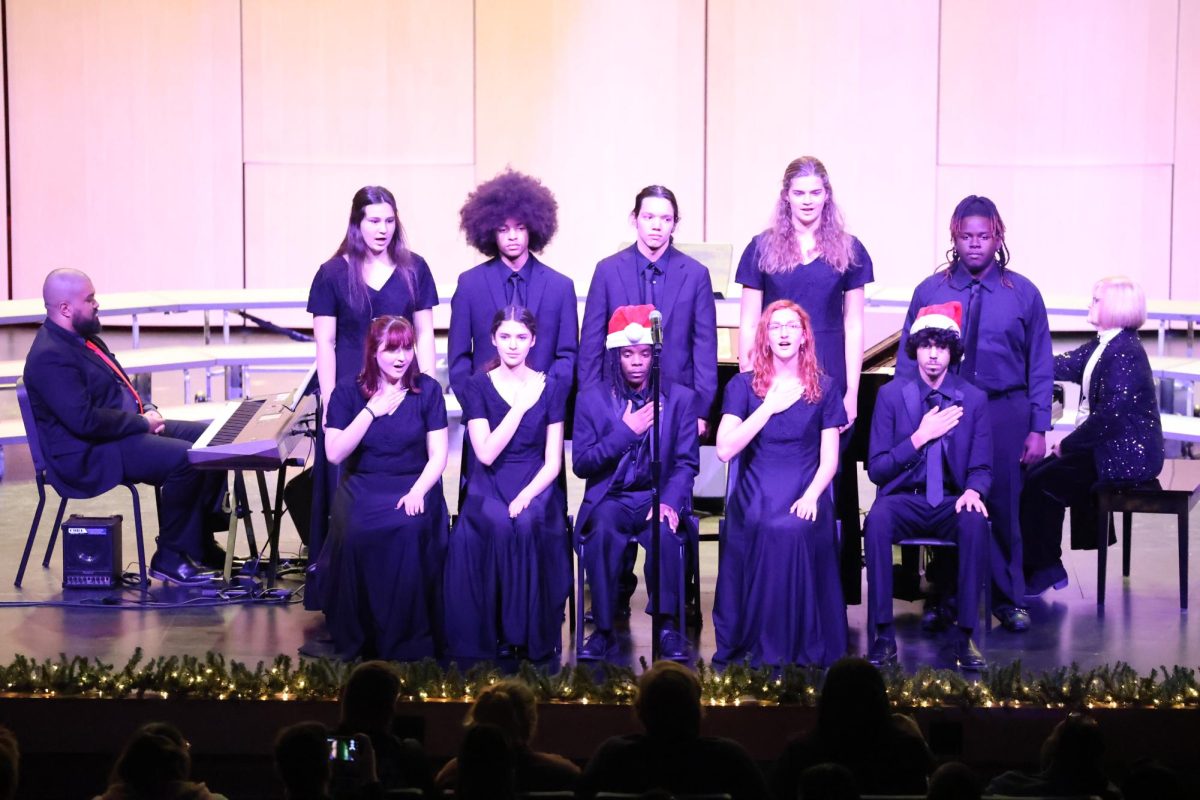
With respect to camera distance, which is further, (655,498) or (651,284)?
(651,284)

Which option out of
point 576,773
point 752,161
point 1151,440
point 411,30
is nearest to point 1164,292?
point 752,161

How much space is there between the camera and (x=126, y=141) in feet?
44.0

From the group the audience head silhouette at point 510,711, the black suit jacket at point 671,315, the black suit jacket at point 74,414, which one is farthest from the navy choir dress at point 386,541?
the audience head silhouette at point 510,711

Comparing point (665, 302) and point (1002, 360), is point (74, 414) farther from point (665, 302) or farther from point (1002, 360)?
point (1002, 360)

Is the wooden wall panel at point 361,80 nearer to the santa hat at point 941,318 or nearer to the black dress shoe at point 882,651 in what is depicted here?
the santa hat at point 941,318

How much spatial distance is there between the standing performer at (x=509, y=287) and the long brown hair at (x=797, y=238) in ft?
2.17

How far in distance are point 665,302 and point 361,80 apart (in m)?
8.40

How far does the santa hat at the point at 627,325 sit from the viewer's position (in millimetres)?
4977

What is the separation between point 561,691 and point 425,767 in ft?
3.53

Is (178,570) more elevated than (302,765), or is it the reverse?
(302,765)

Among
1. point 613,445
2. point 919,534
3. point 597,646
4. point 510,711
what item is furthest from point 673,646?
point 510,711

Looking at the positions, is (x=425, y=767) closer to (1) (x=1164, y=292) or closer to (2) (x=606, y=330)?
(2) (x=606, y=330)

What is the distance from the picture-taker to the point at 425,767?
3.52m

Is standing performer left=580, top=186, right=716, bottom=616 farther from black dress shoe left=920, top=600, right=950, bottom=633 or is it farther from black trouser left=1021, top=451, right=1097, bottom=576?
black trouser left=1021, top=451, right=1097, bottom=576
